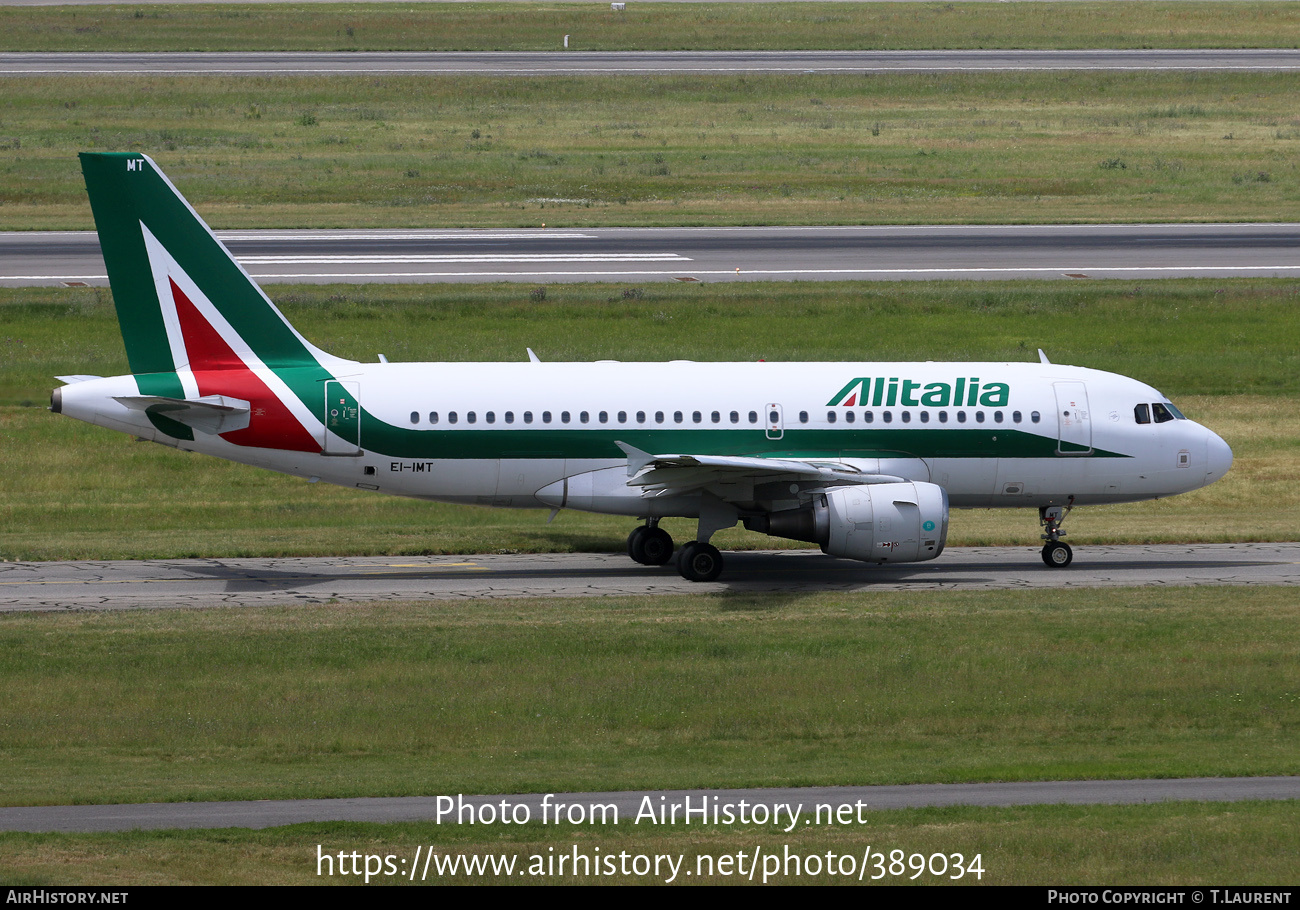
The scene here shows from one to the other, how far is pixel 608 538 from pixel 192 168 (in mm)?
51209

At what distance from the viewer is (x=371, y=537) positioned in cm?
3634

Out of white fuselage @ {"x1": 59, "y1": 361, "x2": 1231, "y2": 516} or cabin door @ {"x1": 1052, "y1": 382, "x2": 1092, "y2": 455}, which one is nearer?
white fuselage @ {"x1": 59, "y1": 361, "x2": 1231, "y2": 516}

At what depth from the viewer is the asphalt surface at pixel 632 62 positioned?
107 m

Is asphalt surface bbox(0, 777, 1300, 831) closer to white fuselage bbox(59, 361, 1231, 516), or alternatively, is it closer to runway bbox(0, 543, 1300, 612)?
runway bbox(0, 543, 1300, 612)

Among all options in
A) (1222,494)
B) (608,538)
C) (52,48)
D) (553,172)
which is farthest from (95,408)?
(52,48)

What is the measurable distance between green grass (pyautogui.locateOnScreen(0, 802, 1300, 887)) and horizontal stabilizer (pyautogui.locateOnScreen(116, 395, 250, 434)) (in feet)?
47.3

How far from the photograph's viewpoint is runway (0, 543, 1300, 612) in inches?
1211

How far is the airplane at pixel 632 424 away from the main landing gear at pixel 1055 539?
0.04m

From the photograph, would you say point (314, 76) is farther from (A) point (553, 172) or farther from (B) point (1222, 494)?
(B) point (1222, 494)

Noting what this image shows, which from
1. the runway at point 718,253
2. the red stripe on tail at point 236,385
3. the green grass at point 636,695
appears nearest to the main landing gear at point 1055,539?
the green grass at point 636,695

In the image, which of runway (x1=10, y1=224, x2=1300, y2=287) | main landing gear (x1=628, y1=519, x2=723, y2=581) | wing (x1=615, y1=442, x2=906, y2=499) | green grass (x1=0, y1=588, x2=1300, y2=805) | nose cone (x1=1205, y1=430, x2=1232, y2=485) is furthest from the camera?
runway (x1=10, y1=224, x2=1300, y2=287)

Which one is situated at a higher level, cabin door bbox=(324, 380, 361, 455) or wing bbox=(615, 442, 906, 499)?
cabin door bbox=(324, 380, 361, 455)

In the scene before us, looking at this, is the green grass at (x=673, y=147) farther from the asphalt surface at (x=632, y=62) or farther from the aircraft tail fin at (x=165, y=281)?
the aircraft tail fin at (x=165, y=281)

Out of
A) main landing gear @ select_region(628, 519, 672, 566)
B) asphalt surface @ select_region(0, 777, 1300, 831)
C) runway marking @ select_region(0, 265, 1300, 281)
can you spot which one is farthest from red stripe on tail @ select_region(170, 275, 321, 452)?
runway marking @ select_region(0, 265, 1300, 281)
